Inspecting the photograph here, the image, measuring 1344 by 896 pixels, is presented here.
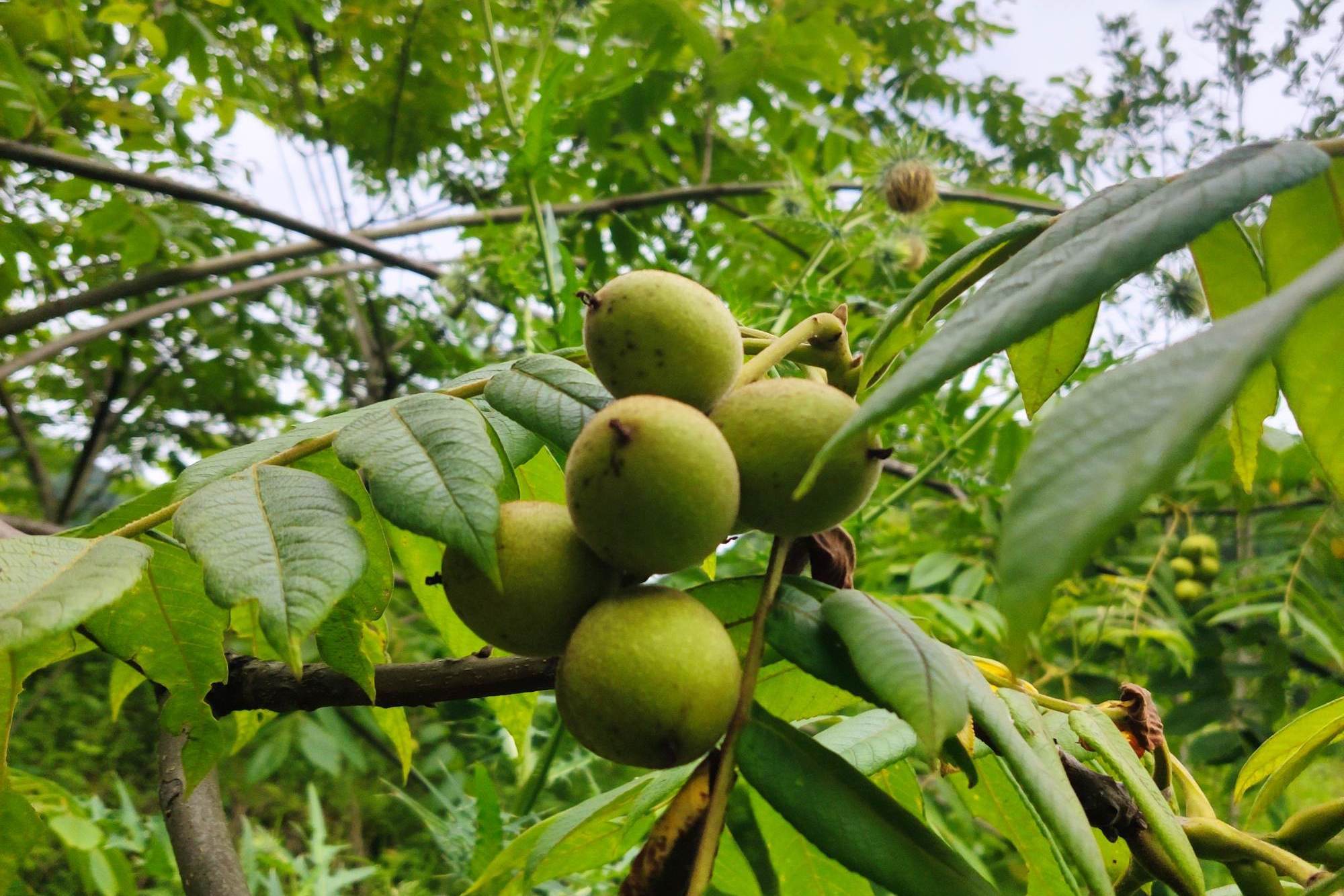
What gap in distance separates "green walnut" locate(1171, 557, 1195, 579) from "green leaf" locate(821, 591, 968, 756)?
319cm

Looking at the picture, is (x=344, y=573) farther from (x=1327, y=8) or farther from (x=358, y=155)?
(x=1327, y=8)

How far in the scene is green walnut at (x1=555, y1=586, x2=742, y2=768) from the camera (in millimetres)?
597

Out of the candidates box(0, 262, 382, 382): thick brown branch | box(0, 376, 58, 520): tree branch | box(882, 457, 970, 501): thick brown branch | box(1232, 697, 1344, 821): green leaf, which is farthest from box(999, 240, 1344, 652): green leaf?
box(0, 376, 58, 520): tree branch

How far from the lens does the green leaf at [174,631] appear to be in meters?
0.85

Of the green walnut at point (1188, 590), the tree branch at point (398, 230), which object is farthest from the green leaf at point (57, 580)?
the green walnut at point (1188, 590)

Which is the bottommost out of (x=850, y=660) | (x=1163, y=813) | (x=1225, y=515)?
(x=1225, y=515)

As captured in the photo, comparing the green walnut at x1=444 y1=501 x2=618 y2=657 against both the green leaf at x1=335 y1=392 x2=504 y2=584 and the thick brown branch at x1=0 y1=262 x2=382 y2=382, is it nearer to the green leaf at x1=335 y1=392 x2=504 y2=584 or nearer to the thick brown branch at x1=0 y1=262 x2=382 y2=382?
the green leaf at x1=335 y1=392 x2=504 y2=584

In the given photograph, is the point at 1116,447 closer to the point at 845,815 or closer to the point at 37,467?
the point at 845,815

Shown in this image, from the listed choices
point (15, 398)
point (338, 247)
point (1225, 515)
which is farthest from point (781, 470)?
point (15, 398)

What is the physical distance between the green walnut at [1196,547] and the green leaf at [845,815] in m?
3.22

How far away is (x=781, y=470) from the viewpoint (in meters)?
0.69

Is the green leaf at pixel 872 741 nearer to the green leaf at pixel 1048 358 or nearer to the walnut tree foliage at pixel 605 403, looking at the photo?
the walnut tree foliage at pixel 605 403

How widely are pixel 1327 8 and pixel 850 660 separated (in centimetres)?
650

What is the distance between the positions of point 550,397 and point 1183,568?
3265 mm
